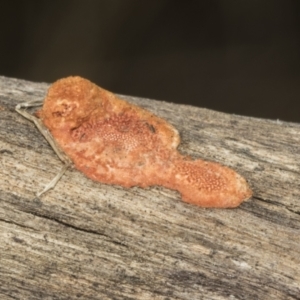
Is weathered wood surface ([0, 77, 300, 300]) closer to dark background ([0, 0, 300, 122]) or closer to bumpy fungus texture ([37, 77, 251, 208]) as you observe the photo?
bumpy fungus texture ([37, 77, 251, 208])

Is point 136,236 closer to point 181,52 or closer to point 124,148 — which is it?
point 124,148

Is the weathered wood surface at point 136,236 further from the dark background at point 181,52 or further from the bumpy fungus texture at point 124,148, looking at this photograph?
the dark background at point 181,52

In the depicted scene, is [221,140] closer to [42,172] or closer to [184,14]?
[42,172]

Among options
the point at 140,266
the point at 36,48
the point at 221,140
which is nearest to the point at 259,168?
the point at 221,140

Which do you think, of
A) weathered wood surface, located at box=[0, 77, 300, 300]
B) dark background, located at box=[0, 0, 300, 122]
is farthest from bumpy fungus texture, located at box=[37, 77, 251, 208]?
dark background, located at box=[0, 0, 300, 122]

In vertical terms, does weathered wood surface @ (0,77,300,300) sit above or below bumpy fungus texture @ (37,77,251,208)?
below

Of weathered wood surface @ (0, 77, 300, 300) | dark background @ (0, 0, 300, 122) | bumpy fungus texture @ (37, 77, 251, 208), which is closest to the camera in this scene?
weathered wood surface @ (0, 77, 300, 300)

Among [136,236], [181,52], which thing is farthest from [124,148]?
[181,52]
